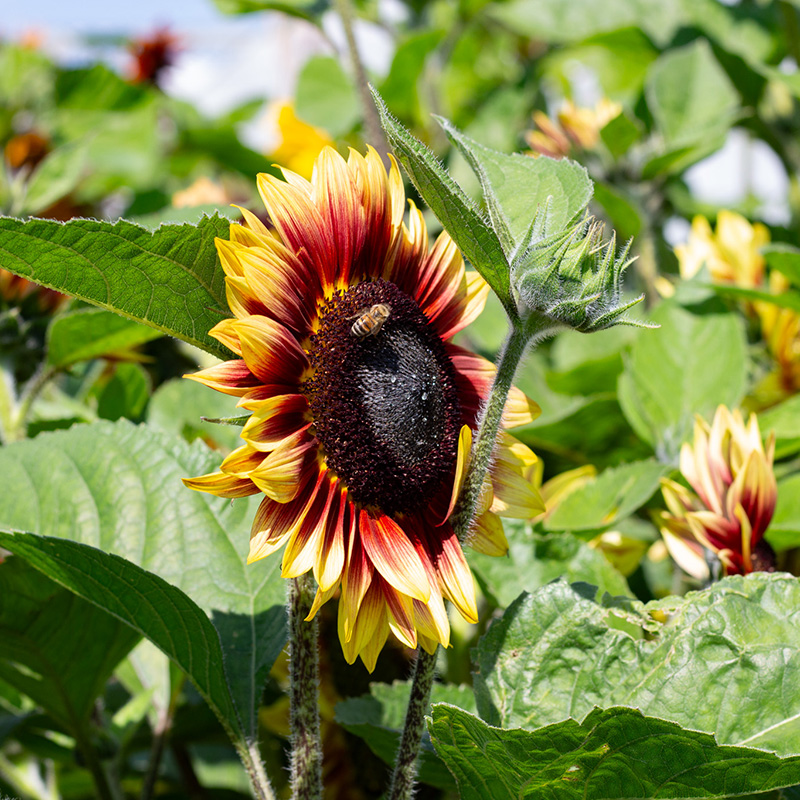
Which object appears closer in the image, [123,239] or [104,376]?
[123,239]

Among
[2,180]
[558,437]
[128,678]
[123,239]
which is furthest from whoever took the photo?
[2,180]

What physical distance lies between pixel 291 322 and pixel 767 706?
1.66 ft

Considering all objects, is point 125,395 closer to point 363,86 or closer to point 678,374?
point 363,86

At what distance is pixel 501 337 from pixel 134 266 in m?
1.00

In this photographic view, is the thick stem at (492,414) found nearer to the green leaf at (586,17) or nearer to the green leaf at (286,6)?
the green leaf at (286,6)

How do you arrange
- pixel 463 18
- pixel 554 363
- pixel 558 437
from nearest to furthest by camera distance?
1. pixel 558 437
2. pixel 554 363
3. pixel 463 18

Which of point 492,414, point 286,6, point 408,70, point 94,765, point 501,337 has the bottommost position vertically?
point 94,765

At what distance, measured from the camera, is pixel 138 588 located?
0.81 m

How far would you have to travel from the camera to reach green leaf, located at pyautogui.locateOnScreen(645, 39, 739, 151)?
1.95m

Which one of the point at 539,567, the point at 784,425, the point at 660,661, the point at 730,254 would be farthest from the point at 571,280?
the point at 730,254

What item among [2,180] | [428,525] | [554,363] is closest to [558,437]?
[554,363]

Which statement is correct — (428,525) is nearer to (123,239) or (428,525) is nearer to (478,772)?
(478,772)

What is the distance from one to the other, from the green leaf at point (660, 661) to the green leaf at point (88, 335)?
639 millimetres

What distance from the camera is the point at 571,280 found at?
689mm
